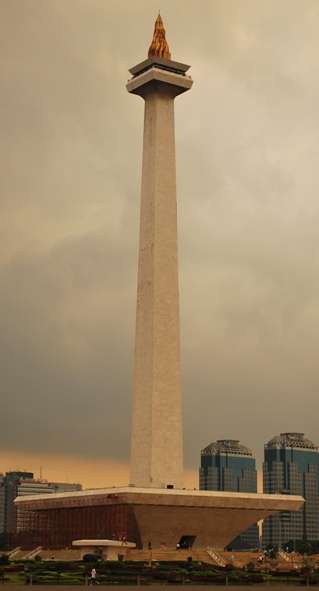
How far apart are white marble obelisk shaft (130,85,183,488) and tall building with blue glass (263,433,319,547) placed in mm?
78638

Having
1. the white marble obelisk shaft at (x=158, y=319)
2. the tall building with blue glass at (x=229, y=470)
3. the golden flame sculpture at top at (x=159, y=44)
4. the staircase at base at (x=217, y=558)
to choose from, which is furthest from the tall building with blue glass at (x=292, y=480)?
the golden flame sculpture at top at (x=159, y=44)

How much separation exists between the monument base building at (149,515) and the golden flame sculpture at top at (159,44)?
3094 cm

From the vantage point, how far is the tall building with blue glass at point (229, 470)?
506 ft

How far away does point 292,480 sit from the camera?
15000 cm

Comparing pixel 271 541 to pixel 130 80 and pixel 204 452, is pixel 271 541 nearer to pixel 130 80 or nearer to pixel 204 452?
pixel 204 452

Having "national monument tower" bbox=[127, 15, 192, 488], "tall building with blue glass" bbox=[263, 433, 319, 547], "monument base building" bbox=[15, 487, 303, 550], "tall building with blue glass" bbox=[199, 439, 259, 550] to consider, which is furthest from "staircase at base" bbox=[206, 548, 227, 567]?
"tall building with blue glass" bbox=[199, 439, 259, 550]

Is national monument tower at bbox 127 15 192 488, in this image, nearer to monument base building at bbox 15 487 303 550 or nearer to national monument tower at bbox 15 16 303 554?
national monument tower at bbox 15 16 303 554

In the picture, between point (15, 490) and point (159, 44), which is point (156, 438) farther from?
point (15, 490)

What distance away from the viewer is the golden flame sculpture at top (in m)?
75.2

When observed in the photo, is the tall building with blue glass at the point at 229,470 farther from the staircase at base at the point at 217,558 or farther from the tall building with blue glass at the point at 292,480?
the staircase at base at the point at 217,558

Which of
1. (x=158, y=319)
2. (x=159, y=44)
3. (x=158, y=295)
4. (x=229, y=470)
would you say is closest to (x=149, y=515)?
(x=158, y=319)

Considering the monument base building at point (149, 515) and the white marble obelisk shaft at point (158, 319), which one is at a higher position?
the white marble obelisk shaft at point (158, 319)

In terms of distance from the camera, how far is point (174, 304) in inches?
2827

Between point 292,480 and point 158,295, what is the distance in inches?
3362
